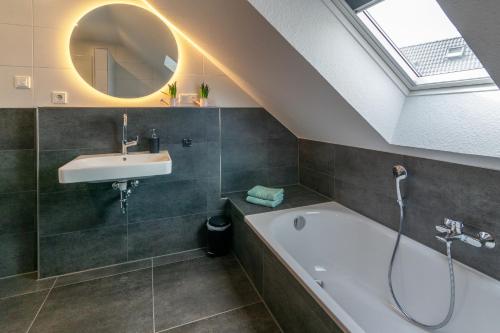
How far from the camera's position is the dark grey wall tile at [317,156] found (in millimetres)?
2344

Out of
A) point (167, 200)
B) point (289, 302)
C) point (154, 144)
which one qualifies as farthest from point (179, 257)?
point (289, 302)

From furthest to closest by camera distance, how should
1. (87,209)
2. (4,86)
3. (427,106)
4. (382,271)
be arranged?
(87,209) < (4,86) < (382,271) < (427,106)

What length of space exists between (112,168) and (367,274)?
1.87m

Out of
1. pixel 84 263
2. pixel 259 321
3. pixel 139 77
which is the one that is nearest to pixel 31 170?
pixel 84 263

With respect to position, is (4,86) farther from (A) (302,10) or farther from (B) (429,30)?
(B) (429,30)

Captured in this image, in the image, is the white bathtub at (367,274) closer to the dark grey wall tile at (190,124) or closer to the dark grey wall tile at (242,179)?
the dark grey wall tile at (242,179)

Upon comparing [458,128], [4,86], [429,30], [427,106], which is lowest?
[458,128]

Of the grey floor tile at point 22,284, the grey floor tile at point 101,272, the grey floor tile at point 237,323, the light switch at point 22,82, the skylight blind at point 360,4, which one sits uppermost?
the skylight blind at point 360,4

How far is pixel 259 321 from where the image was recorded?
5.24 feet

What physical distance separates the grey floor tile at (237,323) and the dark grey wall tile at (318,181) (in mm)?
1183

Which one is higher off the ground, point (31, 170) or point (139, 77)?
point (139, 77)

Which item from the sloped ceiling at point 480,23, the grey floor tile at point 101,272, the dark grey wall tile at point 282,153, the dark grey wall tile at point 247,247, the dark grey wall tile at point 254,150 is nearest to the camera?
the sloped ceiling at point 480,23

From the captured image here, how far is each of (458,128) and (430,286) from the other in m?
0.87

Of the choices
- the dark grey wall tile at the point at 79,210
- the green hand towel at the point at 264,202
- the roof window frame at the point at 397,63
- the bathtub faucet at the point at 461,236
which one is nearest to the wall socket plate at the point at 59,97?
the dark grey wall tile at the point at 79,210
